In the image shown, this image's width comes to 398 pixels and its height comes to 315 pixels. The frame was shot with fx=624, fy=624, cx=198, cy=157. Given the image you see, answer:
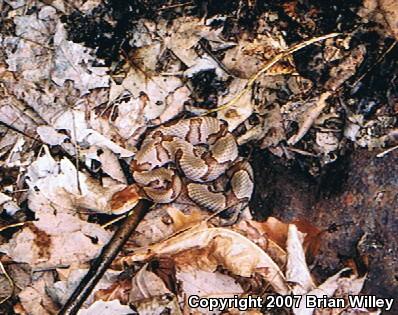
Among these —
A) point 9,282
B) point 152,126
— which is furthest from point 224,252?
point 9,282

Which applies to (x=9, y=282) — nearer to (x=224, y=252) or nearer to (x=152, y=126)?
(x=224, y=252)

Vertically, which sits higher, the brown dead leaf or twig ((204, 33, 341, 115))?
twig ((204, 33, 341, 115))

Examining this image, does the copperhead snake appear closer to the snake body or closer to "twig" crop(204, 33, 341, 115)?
the snake body

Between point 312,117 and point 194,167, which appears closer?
point 312,117

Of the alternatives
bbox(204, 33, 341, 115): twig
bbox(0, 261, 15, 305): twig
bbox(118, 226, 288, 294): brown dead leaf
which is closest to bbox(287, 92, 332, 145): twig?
bbox(204, 33, 341, 115): twig

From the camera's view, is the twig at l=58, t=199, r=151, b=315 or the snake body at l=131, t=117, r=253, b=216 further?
the snake body at l=131, t=117, r=253, b=216

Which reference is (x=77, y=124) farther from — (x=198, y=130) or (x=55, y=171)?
(x=198, y=130)

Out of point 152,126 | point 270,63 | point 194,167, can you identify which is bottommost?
point 194,167
